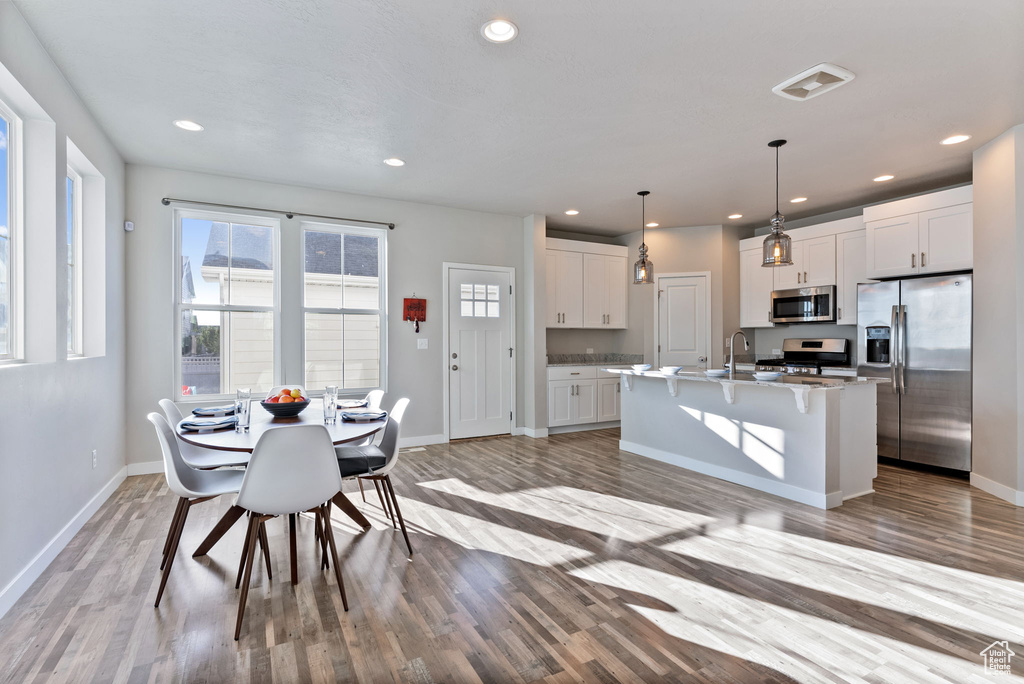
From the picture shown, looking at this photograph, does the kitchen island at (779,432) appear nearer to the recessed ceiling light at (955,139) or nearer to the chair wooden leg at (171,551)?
the recessed ceiling light at (955,139)

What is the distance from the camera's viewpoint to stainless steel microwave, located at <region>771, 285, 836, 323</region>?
539 cm

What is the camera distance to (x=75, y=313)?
139 inches

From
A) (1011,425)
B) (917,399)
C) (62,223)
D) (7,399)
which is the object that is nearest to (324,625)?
(7,399)

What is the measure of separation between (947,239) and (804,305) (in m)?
1.48

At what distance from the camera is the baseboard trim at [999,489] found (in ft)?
11.4

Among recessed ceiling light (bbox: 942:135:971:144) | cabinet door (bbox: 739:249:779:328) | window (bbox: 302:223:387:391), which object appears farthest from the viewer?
cabinet door (bbox: 739:249:779:328)

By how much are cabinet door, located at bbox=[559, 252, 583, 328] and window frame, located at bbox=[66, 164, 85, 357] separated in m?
4.67

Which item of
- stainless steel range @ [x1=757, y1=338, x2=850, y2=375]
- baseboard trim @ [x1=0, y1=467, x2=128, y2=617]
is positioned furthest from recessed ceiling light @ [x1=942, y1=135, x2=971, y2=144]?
baseboard trim @ [x1=0, y1=467, x2=128, y2=617]

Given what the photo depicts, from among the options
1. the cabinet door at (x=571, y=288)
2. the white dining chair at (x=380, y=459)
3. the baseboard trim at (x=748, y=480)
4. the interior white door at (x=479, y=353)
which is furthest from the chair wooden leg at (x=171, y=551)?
the cabinet door at (x=571, y=288)

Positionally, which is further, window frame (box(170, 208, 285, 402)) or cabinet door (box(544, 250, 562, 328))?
cabinet door (box(544, 250, 562, 328))

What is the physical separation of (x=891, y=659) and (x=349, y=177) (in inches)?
190

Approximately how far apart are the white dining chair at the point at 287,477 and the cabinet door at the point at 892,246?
17.0 ft

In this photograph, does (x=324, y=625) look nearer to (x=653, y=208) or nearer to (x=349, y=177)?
(x=349, y=177)

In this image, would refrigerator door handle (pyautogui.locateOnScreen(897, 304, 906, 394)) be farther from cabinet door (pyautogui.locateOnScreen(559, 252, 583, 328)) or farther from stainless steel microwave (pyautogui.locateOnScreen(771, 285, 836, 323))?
cabinet door (pyautogui.locateOnScreen(559, 252, 583, 328))
